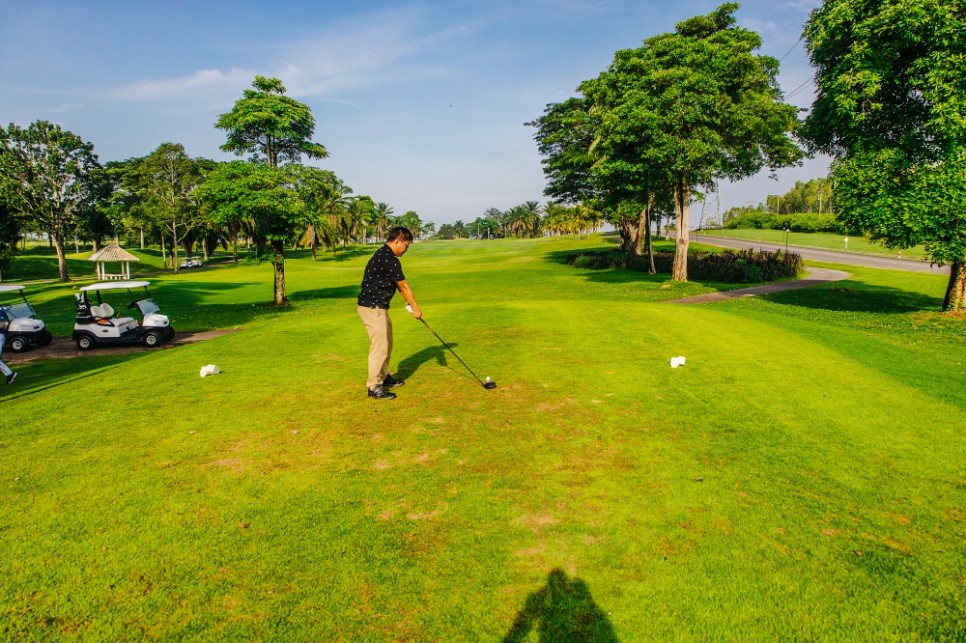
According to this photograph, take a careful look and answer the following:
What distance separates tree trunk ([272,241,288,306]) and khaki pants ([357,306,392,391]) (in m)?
23.5

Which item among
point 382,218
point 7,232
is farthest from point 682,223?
point 382,218

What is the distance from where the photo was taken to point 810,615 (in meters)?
3.92

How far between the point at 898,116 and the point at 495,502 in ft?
78.8

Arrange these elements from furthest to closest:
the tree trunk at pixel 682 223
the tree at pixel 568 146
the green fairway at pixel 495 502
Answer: the tree at pixel 568 146
the tree trunk at pixel 682 223
the green fairway at pixel 495 502

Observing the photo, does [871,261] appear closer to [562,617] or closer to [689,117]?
[689,117]

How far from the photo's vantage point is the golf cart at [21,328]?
19125 mm

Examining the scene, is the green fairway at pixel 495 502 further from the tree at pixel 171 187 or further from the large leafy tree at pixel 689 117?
the tree at pixel 171 187

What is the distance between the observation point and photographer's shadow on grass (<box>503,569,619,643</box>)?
3.74m

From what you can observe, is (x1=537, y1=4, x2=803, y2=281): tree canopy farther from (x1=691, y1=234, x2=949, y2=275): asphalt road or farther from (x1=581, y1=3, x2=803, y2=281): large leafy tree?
(x1=691, y1=234, x2=949, y2=275): asphalt road

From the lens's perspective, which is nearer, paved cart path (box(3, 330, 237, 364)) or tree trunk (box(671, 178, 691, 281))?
paved cart path (box(3, 330, 237, 364))

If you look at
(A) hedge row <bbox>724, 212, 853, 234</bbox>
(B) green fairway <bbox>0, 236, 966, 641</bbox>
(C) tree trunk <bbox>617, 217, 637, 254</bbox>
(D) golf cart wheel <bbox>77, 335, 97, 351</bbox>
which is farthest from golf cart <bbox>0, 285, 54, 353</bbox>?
(A) hedge row <bbox>724, 212, 853, 234</bbox>

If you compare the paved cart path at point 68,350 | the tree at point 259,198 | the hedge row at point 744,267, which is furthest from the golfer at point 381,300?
the hedge row at point 744,267

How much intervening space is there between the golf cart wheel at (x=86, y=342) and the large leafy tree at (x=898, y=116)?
29291 millimetres

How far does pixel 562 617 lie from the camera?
3914 mm
